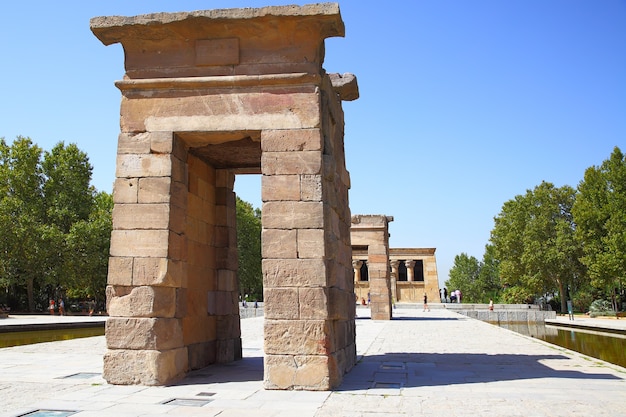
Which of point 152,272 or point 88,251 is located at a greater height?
point 88,251

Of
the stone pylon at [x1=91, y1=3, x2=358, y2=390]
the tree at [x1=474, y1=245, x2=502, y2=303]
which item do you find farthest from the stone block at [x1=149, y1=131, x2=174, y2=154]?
the tree at [x1=474, y1=245, x2=502, y2=303]

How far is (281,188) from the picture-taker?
24.5ft

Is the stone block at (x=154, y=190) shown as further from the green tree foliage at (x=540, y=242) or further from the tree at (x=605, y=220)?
the green tree foliage at (x=540, y=242)

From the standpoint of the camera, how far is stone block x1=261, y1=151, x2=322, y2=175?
7441 mm

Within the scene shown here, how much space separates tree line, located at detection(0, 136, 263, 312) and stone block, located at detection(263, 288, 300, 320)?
3020 cm

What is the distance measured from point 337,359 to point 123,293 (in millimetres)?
3157

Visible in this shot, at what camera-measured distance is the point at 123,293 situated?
7566 mm

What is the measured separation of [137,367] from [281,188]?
10.3 ft

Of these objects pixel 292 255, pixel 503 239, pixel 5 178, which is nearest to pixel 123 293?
pixel 292 255

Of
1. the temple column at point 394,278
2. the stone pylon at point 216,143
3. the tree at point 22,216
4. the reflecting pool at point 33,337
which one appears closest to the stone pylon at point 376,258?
the reflecting pool at point 33,337

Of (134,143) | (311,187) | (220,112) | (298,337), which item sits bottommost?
(298,337)

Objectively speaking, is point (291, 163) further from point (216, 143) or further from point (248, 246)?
point (248, 246)

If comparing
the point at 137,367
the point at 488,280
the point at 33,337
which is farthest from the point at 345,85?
the point at 488,280

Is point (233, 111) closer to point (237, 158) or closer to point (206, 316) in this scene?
point (237, 158)
